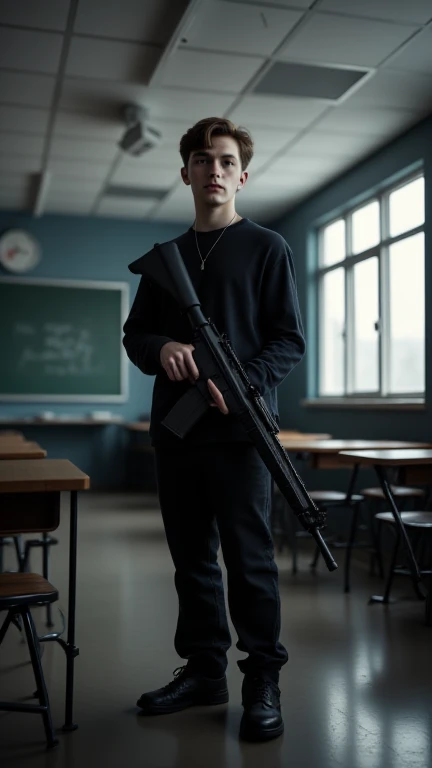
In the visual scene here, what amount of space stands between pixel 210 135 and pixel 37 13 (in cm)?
220

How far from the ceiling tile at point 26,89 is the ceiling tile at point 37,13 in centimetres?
62

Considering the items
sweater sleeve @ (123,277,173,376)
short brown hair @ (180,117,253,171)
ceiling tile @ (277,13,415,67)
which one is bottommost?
sweater sleeve @ (123,277,173,376)

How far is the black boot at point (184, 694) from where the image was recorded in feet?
6.68

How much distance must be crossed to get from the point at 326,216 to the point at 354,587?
144 inches

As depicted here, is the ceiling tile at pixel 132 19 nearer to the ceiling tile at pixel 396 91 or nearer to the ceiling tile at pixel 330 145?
the ceiling tile at pixel 396 91

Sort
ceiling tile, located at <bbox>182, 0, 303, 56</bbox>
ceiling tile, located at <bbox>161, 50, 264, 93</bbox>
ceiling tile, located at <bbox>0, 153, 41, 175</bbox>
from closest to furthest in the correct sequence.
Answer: ceiling tile, located at <bbox>182, 0, 303, 56</bbox> < ceiling tile, located at <bbox>161, 50, 264, 93</bbox> < ceiling tile, located at <bbox>0, 153, 41, 175</bbox>

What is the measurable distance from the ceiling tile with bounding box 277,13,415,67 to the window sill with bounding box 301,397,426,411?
199 cm

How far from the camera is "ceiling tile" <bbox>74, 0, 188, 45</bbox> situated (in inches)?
141

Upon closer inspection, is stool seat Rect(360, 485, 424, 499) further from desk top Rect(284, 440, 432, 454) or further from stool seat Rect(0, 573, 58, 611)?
stool seat Rect(0, 573, 58, 611)

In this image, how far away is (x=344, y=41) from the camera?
3863 millimetres

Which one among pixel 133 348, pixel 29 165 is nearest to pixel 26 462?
pixel 133 348

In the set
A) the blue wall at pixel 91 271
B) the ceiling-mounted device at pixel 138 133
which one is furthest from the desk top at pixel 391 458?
the blue wall at pixel 91 271

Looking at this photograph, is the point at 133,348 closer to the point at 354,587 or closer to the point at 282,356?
the point at 282,356

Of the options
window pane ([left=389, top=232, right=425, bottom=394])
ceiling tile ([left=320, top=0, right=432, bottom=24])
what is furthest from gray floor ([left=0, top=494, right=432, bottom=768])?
ceiling tile ([left=320, top=0, right=432, bottom=24])
